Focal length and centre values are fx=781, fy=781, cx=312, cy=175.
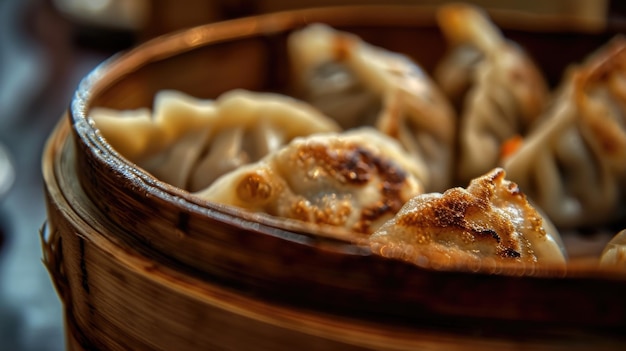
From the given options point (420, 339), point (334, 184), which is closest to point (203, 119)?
point (334, 184)

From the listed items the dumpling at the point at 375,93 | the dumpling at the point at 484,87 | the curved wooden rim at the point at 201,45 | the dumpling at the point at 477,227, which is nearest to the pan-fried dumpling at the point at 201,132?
the curved wooden rim at the point at 201,45

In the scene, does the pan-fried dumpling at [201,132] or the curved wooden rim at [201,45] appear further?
the pan-fried dumpling at [201,132]

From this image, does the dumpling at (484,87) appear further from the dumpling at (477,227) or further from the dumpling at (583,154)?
the dumpling at (477,227)

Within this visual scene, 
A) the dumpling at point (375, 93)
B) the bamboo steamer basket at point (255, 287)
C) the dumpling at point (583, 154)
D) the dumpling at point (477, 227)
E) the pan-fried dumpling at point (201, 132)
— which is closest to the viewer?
the bamboo steamer basket at point (255, 287)

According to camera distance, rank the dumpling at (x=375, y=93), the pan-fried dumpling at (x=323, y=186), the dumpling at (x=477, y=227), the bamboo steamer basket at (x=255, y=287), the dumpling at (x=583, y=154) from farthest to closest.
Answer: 1. the dumpling at (x=375, y=93)
2. the dumpling at (x=583, y=154)
3. the pan-fried dumpling at (x=323, y=186)
4. the dumpling at (x=477, y=227)
5. the bamboo steamer basket at (x=255, y=287)

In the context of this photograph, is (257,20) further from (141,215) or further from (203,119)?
(141,215)

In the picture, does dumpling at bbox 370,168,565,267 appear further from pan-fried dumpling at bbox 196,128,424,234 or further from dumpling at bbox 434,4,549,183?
dumpling at bbox 434,4,549,183

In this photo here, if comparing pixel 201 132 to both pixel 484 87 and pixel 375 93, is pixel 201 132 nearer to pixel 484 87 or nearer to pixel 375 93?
pixel 375 93

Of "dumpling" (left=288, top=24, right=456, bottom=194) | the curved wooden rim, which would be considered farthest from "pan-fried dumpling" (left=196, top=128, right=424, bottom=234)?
"dumpling" (left=288, top=24, right=456, bottom=194)
